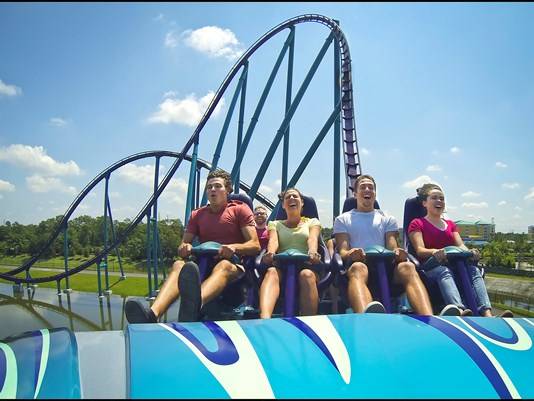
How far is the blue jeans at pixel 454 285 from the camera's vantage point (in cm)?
215

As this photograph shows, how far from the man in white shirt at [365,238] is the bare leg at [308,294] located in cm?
20

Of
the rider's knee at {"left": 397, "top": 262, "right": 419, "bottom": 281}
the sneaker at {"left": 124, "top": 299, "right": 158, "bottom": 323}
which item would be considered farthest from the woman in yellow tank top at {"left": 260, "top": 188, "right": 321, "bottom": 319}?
the sneaker at {"left": 124, "top": 299, "right": 158, "bottom": 323}

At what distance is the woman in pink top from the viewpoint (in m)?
2.21

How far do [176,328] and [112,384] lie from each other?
0.30 metres

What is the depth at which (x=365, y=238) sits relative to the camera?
2.63 metres

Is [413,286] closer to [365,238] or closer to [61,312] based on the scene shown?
[365,238]

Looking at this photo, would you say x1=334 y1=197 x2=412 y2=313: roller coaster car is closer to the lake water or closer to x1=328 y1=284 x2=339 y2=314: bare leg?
x1=328 y1=284 x2=339 y2=314: bare leg

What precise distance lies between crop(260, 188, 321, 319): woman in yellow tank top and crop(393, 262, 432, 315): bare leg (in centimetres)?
47

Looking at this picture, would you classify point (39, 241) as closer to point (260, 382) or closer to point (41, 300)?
point (41, 300)

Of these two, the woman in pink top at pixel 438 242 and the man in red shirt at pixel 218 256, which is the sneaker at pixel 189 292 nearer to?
the man in red shirt at pixel 218 256

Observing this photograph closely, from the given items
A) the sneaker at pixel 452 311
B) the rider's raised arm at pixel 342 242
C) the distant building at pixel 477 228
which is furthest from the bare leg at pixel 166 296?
the distant building at pixel 477 228

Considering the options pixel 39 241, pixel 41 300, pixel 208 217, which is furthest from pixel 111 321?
pixel 39 241

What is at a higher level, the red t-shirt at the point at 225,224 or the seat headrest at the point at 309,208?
the seat headrest at the point at 309,208

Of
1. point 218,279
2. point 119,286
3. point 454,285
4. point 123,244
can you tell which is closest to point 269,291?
point 218,279
